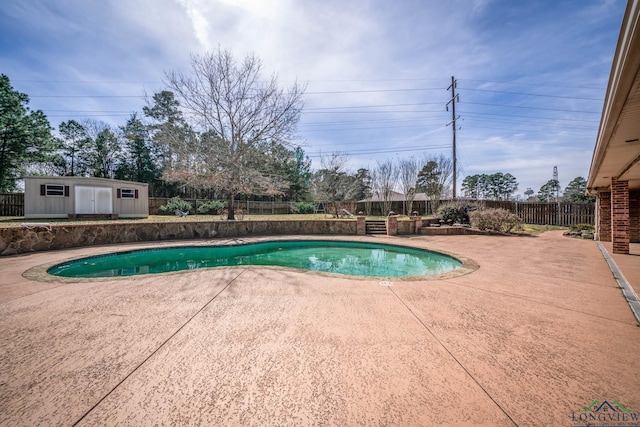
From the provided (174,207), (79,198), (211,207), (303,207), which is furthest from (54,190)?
(303,207)

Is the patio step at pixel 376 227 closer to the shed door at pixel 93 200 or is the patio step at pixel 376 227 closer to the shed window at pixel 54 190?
the shed door at pixel 93 200

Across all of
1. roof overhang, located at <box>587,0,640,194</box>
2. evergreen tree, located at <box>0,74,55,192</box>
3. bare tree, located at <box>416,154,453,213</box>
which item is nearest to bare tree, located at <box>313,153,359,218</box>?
bare tree, located at <box>416,154,453,213</box>

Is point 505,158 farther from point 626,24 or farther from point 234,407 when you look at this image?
point 234,407

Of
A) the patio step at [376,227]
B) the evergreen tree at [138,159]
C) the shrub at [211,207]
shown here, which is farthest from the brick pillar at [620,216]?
the evergreen tree at [138,159]

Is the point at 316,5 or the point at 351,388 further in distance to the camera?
the point at 316,5

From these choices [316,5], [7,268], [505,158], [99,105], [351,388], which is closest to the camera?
[351,388]

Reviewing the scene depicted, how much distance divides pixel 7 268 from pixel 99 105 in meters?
18.8

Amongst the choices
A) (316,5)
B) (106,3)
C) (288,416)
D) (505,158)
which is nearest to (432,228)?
(316,5)

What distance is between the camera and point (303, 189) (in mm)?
27359

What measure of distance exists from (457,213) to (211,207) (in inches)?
670

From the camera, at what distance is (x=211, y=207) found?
19.2 m

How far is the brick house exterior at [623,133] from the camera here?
203 cm

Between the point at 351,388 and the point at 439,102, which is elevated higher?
the point at 439,102

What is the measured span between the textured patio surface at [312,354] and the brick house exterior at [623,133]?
2538 millimetres
